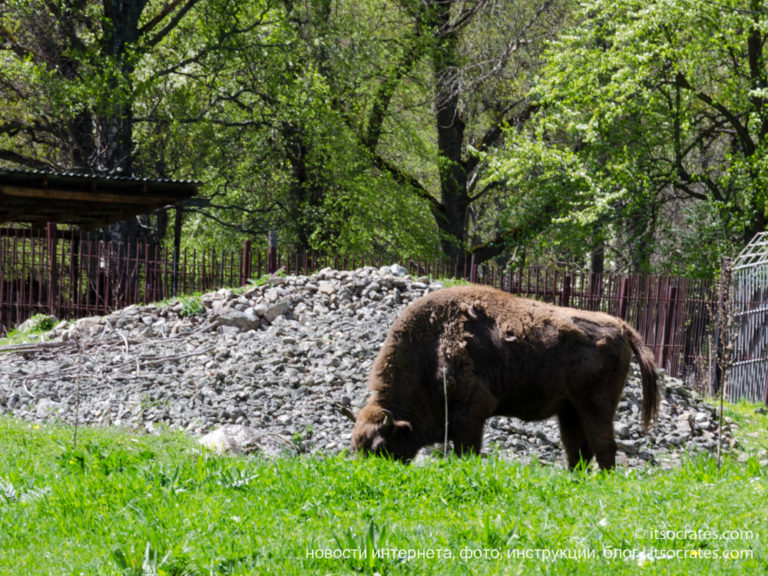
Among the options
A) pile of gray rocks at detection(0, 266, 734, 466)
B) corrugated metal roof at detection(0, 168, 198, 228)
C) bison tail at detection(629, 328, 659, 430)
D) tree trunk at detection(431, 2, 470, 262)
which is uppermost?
tree trunk at detection(431, 2, 470, 262)

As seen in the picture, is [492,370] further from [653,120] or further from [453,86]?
[453,86]

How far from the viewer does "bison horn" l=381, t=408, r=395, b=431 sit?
7.43 metres

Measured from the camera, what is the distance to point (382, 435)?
754 centimetres

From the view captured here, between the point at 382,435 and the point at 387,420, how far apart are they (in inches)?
6.7

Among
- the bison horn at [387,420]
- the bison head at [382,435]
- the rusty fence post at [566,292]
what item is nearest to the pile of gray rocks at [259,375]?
the bison head at [382,435]

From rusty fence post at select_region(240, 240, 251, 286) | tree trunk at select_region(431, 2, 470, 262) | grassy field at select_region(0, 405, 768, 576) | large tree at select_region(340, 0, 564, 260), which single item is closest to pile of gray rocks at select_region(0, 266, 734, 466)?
rusty fence post at select_region(240, 240, 251, 286)

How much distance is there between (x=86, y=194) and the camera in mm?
18797

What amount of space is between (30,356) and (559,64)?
16408mm

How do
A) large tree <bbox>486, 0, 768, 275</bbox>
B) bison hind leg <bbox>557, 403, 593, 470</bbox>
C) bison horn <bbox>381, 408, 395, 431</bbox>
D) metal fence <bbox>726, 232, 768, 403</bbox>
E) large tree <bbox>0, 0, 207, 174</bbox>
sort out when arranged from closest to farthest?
bison horn <bbox>381, 408, 395, 431</bbox> → bison hind leg <bbox>557, 403, 593, 470</bbox> → metal fence <bbox>726, 232, 768, 403</bbox> → large tree <bbox>486, 0, 768, 275</bbox> → large tree <bbox>0, 0, 207, 174</bbox>

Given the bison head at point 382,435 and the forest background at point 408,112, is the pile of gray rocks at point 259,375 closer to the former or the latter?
the bison head at point 382,435

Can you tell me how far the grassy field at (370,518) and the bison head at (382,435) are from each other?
1022mm

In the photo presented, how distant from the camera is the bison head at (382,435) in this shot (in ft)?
24.6

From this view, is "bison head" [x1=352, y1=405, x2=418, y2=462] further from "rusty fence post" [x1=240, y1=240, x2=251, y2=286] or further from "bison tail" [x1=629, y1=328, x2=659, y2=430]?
"rusty fence post" [x1=240, y1=240, x2=251, y2=286]

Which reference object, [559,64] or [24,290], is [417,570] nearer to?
[24,290]
